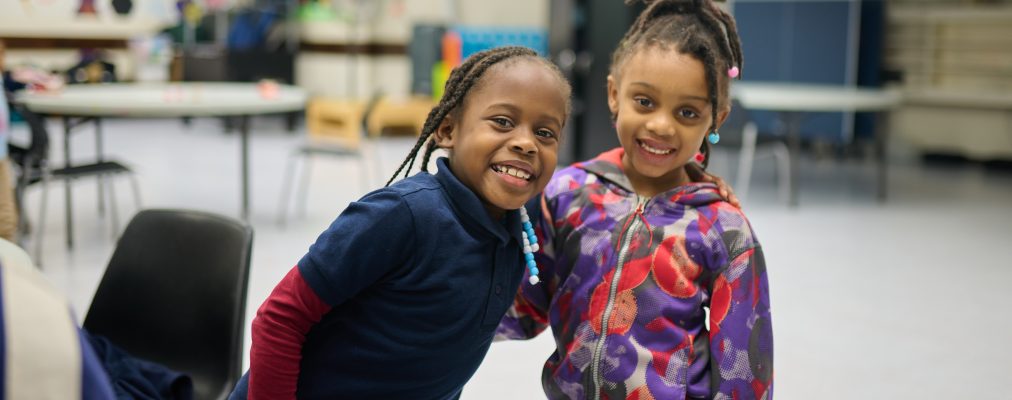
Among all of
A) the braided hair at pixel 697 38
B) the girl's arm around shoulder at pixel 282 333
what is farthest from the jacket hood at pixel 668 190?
the girl's arm around shoulder at pixel 282 333

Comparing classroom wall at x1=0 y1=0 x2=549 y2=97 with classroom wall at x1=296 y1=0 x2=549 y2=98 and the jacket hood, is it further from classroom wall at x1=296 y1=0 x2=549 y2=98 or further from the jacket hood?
the jacket hood

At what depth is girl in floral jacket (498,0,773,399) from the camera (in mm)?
1382

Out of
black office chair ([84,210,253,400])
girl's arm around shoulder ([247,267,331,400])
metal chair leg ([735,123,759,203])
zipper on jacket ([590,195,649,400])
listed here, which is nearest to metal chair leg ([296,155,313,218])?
metal chair leg ([735,123,759,203])

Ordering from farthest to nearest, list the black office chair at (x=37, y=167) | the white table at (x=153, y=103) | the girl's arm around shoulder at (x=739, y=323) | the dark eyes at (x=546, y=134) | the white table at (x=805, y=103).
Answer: the white table at (x=805, y=103) → the white table at (x=153, y=103) → the black office chair at (x=37, y=167) → the girl's arm around shoulder at (x=739, y=323) → the dark eyes at (x=546, y=134)

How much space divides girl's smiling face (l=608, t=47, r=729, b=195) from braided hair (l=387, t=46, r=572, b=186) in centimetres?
17

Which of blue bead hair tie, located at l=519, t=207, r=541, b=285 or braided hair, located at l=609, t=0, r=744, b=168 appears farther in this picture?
braided hair, located at l=609, t=0, r=744, b=168

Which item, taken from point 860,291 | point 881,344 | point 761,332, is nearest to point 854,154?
point 860,291

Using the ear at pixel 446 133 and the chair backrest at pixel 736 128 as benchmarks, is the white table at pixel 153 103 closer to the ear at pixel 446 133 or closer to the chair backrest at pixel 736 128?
the chair backrest at pixel 736 128

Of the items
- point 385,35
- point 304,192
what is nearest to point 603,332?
point 304,192

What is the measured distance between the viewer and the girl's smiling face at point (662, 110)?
140 cm

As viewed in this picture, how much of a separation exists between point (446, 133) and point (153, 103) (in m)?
3.67

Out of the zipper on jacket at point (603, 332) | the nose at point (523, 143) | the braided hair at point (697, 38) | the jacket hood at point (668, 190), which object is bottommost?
the zipper on jacket at point (603, 332)

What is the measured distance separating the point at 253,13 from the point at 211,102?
6.20 m

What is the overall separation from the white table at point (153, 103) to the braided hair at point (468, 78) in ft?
11.8
